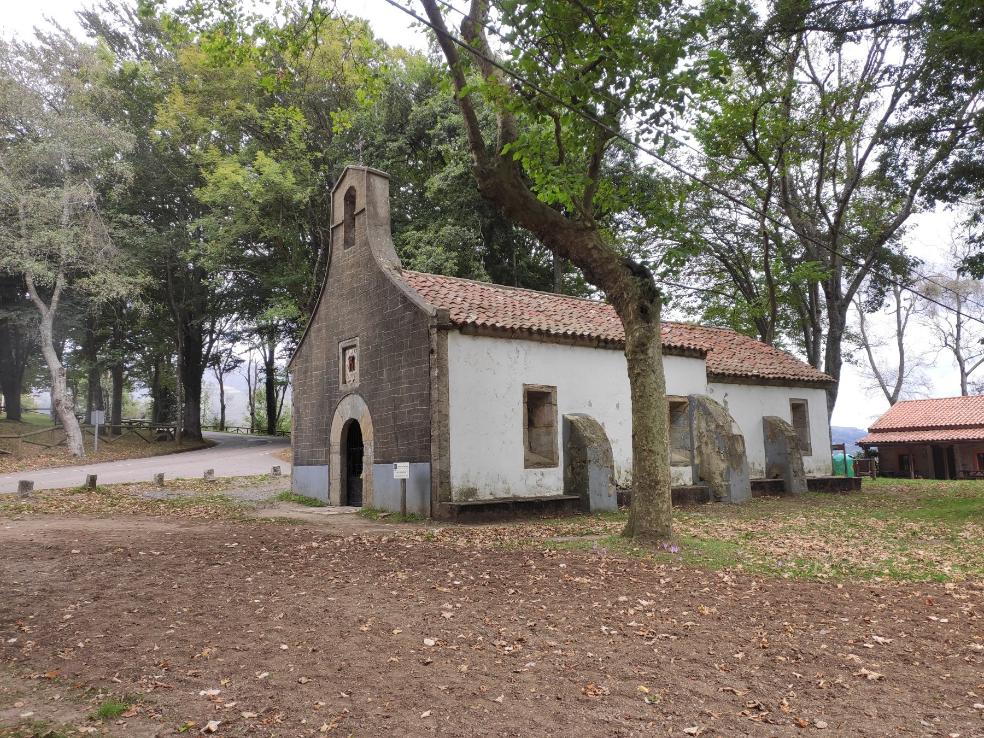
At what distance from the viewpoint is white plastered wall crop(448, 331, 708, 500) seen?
1382 cm

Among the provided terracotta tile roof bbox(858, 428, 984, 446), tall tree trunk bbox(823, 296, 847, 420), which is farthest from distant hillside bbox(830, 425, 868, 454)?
tall tree trunk bbox(823, 296, 847, 420)

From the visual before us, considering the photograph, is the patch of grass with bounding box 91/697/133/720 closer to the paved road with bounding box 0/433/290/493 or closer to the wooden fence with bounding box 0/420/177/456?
the paved road with bounding box 0/433/290/493

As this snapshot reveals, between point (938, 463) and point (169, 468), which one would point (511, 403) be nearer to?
point (169, 468)

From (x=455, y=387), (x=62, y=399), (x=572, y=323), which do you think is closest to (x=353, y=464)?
(x=455, y=387)

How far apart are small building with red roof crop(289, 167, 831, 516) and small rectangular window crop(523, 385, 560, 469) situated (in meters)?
0.03

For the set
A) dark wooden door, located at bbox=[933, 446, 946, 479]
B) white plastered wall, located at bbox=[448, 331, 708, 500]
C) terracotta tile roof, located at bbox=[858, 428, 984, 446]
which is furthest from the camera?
dark wooden door, located at bbox=[933, 446, 946, 479]

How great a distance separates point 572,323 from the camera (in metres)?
16.7

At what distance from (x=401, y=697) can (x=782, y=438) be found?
716 inches

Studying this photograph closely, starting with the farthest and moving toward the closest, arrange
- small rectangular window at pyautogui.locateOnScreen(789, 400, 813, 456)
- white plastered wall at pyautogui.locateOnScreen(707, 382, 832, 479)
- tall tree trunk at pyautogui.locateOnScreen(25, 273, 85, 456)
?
tall tree trunk at pyautogui.locateOnScreen(25, 273, 85, 456)
small rectangular window at pyautogui.locateOnScreen(789, 400, 813, 456)
white plastered wall at pyautogui.locateOnScreen(707, 382, 832, 479)

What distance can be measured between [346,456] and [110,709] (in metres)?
12.6

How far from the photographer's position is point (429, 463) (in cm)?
1355

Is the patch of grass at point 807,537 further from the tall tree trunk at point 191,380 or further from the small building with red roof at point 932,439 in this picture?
the tall tree trunk at point 191,380

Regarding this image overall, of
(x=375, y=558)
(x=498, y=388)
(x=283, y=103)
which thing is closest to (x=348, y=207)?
(x=498, y=388)

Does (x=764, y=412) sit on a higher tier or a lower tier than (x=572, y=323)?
lower
